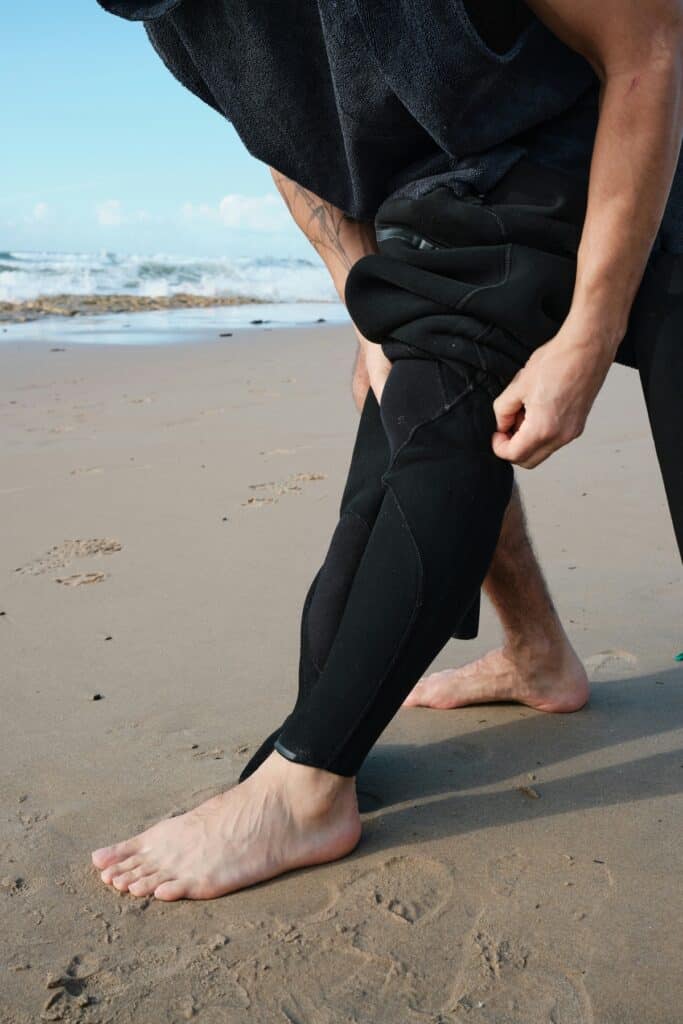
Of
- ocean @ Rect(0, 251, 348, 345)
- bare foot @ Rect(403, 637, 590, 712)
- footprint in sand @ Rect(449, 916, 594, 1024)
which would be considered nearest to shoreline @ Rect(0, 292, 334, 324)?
ocean @ Rect(0, 251, 348, 345)

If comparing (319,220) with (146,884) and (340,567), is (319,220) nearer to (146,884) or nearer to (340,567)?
(340,567)

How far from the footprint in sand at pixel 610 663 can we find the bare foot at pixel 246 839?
0.83 meters

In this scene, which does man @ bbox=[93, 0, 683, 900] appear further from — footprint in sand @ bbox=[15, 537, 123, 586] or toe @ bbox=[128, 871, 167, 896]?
footprint in sand @ bbox=[15, 537, 123, 586]

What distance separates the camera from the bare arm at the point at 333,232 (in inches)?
75.2

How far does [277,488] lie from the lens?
12.4ft

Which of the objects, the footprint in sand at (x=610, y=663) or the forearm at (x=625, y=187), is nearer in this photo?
the forearm at (x=625, y=187)

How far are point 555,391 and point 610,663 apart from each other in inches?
40.1

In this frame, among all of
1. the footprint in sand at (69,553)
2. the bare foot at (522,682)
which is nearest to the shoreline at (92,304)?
the footprint in sand at (69,553)

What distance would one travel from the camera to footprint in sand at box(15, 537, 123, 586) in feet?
9.78

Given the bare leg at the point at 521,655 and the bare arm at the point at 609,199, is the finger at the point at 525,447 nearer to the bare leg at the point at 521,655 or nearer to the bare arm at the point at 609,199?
the bare arm at the point at 609,199

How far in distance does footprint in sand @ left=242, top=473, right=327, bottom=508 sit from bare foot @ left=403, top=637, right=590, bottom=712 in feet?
5.08

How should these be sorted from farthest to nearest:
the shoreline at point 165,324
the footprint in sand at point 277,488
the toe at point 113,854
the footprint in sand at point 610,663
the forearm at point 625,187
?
1. the shoreline at point 165,324
2. the footprint in sand at point 277,488
3. the footprint in sand at point 610,663
4. the toe at point 113,854
5. the forearm at point 625,187

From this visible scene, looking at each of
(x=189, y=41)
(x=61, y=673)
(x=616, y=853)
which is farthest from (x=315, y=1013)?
(x=189, y=41)

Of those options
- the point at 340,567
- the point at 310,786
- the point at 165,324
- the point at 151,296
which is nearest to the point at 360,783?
the point at 310,786
